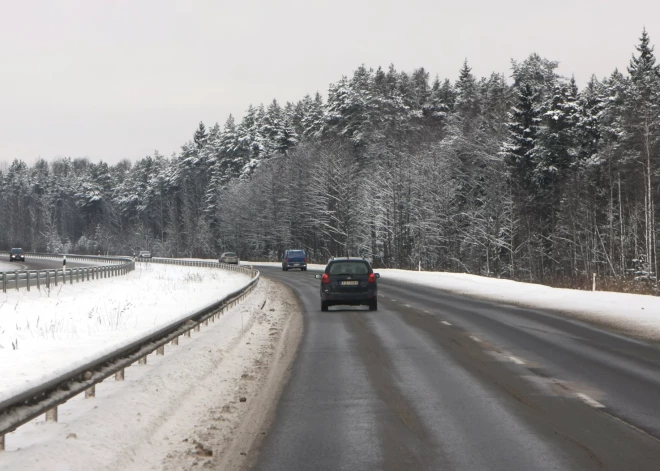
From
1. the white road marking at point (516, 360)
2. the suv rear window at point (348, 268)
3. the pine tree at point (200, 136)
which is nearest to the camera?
the white road marking at point (516, 360)

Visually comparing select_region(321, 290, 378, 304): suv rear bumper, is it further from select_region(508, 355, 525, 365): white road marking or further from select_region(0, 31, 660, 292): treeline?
select_region(0, 31, 660, 292): treeline

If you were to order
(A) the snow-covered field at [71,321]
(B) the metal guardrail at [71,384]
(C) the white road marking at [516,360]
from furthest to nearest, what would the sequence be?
(C) the white road marking at [516,360] < (A) the snow-covered field at [71,321] < (B) the metal guardrail at [71,384]

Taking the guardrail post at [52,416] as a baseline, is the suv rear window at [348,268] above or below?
above

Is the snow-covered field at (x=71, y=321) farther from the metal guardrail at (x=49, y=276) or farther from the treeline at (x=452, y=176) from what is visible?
the treeline at (x=452, y=176)

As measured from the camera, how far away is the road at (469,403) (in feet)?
21.0

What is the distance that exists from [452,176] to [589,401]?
58668 millimetres

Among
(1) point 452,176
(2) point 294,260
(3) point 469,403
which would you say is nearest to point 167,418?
(3) point 469,403

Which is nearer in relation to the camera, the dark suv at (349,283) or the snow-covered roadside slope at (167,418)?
the snow-covered roadside slope at (167,418)

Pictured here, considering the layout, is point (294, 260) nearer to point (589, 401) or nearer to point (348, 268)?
point (348, 268)

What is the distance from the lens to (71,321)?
24109 millimetres

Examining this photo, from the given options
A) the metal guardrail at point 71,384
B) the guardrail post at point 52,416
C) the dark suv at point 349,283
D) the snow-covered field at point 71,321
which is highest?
the dark suv at point 349,283

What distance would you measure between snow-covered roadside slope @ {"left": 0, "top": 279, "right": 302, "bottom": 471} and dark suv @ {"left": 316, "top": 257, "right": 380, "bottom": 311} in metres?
9.44

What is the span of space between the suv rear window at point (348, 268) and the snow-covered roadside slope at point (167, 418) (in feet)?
31.0

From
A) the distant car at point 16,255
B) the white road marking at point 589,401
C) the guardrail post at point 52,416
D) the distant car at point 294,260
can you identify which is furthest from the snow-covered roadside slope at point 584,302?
the distant car at point 16,255
